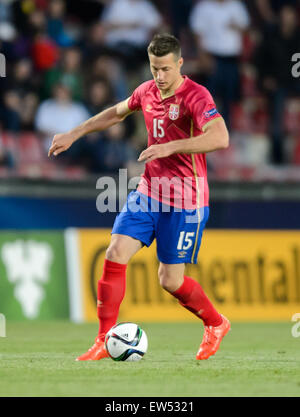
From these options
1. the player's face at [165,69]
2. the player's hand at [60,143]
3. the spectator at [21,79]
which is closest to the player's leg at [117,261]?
the player's hand at [60,143]

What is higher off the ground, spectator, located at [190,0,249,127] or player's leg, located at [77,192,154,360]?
spectator, located at [190,0,249,127]

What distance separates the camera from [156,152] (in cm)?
682

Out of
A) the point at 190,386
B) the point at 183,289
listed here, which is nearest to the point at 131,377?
the point at 190,386

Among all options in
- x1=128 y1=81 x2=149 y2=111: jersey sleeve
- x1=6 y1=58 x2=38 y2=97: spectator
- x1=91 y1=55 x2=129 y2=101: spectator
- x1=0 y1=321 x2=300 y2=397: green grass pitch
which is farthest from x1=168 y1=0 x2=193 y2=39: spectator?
x1=128 y1=81 x2=149 y2=111: jersey sleeve

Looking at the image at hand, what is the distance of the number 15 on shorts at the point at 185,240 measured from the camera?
7.66 meters

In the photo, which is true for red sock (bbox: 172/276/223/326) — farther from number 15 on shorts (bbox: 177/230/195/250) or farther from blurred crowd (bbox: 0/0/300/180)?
blurred crowd (bbox: 0/0/300/180)

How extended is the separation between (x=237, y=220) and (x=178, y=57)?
253 inches

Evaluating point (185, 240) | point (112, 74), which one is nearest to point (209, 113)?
point (185, 240)

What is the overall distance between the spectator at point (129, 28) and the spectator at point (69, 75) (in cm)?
82

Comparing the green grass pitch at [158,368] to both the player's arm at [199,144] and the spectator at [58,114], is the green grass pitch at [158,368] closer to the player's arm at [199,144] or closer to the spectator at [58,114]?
the player's arm at [199,144]

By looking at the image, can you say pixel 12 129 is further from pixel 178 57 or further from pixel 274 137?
pixel 178 57

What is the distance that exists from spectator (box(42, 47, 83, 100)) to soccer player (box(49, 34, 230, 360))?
21.7 feet

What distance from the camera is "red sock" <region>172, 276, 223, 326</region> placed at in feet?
25.7

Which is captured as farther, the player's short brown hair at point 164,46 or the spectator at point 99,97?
the spectator at point 99,97
